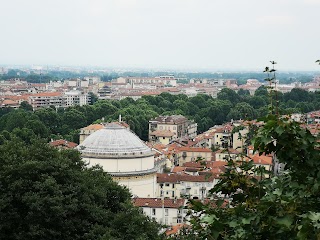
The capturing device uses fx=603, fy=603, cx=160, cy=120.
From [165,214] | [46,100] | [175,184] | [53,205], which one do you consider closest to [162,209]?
[165,214]

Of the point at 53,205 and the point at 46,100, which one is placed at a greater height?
the point at 53,205

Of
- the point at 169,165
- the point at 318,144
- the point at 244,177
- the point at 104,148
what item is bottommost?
the point at 169,165

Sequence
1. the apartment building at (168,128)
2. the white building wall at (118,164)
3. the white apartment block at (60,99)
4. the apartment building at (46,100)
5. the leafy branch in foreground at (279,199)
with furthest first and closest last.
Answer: the white apartment block at (60,99), the apartment building at (46,100), the apartment building at (168,128), the white building wall at (118,164), the leafy branch in foreground at (279,199)

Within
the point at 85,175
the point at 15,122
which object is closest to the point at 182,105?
the point at 15,122

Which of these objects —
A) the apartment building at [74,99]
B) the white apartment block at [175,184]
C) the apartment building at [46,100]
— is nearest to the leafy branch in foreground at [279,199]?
the white apartment block at [175,184]

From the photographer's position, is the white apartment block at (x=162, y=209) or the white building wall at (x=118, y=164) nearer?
the white apartment block at (x=162, y=209)

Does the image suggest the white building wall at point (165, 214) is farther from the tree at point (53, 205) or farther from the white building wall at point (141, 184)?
the tree at point (53, 205)

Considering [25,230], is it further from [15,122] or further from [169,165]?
[15,122]

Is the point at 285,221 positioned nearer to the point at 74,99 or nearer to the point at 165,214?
the point at 165,214
